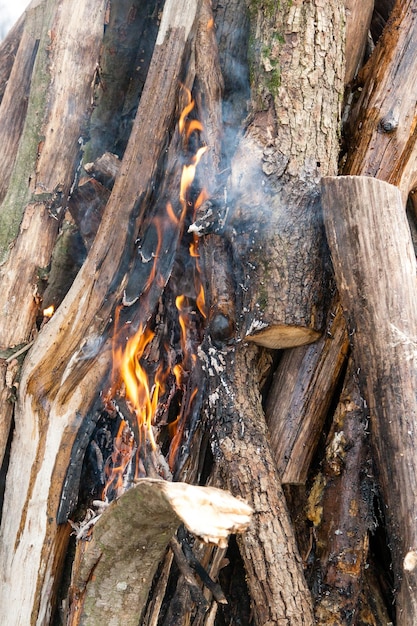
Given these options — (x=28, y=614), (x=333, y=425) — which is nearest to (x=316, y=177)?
(x=333, y=425)

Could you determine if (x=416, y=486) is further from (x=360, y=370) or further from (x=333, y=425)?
(x=333, y=425)

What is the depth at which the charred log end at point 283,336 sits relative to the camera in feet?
8.91

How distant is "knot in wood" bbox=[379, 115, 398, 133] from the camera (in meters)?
3.05

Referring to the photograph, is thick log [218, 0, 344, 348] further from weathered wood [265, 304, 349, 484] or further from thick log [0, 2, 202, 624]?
thick log [0, 2, 202, 624]

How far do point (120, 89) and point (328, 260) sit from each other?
1702 millimetres

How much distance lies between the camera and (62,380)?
287 cm

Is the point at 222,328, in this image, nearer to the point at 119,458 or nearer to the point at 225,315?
the point at 225,315

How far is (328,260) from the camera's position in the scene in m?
2.77

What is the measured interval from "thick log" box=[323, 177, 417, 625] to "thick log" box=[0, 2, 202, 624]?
90cm

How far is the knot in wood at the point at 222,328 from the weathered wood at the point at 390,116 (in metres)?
1.01

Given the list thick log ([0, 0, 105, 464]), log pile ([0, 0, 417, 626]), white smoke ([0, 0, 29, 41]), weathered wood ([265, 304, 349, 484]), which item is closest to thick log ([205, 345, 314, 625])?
log pile ([0, 0, 417, 626])

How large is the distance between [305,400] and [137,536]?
1.13 meters

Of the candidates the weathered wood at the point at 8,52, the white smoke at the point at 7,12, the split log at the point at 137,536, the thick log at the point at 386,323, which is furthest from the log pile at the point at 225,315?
the white smoke at the point at 7,12

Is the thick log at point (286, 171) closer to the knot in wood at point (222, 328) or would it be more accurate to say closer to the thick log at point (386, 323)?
the knot in wood at point (222, 328)
